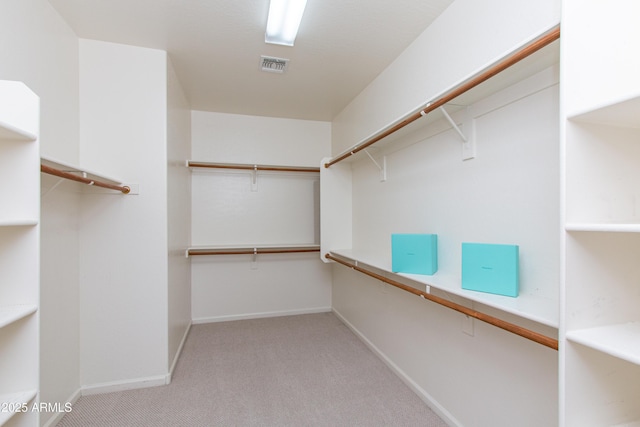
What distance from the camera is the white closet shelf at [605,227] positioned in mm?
691

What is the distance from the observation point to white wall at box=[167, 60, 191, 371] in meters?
2.36

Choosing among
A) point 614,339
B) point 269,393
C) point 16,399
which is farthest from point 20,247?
point 614,339

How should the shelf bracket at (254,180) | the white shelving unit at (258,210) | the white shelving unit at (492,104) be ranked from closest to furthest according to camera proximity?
the white shelving unit at (492,104) < the white shelving unit at (258,210) < the shelf bracket at (254,180)

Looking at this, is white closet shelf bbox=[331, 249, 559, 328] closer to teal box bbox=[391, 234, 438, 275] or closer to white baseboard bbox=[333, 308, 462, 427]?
teal box bbox=[391, 234, 438, 275]

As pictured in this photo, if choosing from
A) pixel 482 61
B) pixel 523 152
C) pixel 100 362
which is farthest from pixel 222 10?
pixel 100 362

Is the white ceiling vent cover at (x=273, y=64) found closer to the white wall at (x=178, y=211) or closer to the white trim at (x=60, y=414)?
the white wall at (x=178, y=211)

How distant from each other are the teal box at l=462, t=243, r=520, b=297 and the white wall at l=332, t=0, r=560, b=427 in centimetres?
12

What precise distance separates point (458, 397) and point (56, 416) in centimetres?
244

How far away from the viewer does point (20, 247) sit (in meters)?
1.06

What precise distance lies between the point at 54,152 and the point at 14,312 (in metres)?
1.20

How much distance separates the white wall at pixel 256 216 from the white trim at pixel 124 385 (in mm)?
1237

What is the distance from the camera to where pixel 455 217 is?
1714 millimetres

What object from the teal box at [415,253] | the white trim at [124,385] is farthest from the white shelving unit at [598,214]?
the white trim at [124,385]

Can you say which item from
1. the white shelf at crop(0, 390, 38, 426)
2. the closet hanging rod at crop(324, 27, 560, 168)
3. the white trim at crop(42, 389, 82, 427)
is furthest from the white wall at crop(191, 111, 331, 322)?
the white shelf at crop(0, 390, 38, 426)
